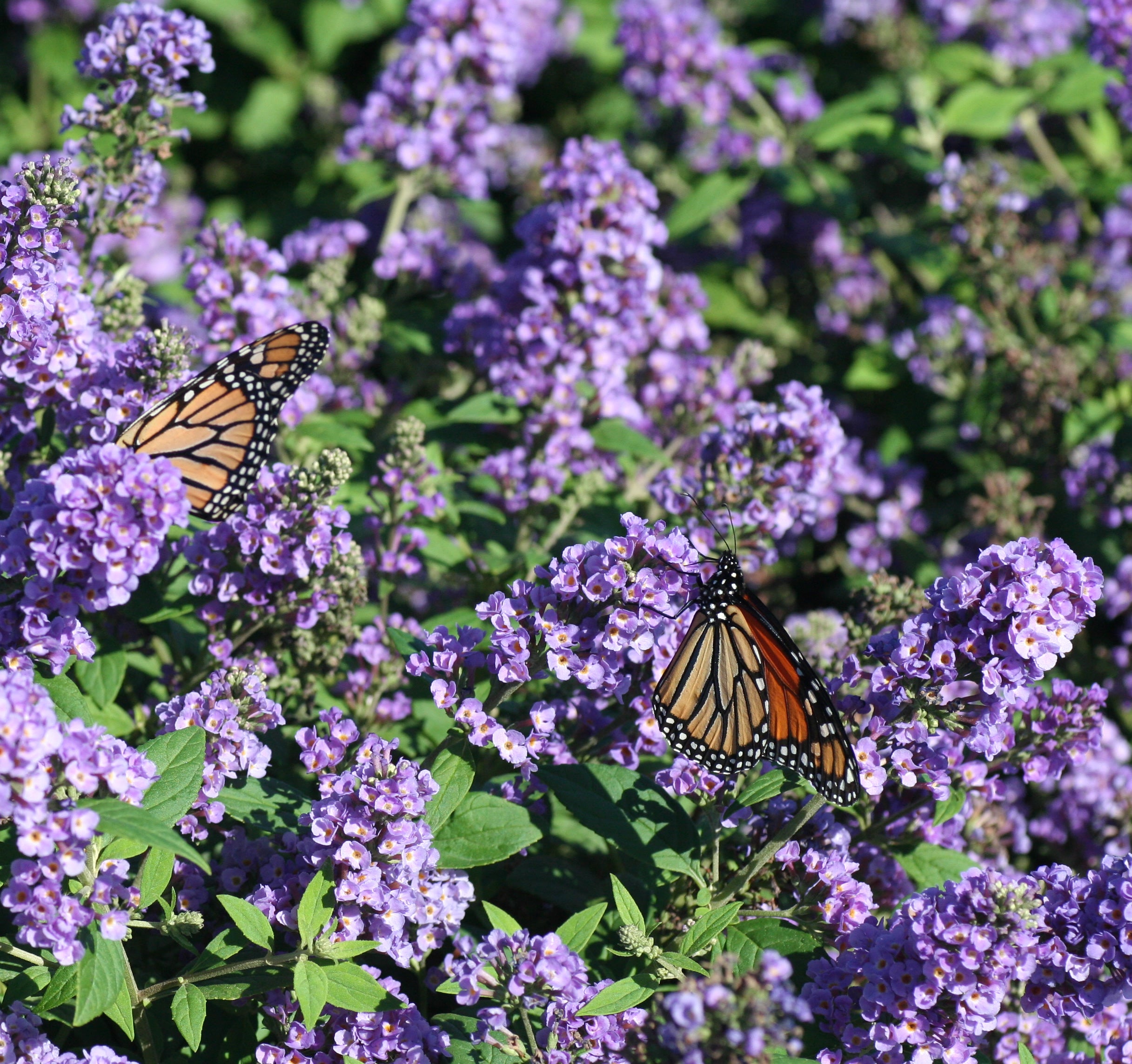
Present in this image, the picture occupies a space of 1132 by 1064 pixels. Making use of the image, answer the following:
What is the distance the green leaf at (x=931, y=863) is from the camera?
4297 millimetres

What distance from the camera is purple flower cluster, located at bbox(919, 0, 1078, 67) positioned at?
8.52 m

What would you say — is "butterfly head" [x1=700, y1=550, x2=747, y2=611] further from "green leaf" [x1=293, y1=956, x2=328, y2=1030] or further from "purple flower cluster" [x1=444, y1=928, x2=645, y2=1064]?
"green leaf" [x1=293, y1=956, x2=328, y2=1030]

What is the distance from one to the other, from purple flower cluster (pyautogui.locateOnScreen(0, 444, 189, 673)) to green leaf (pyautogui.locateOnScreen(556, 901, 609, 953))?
1726mm

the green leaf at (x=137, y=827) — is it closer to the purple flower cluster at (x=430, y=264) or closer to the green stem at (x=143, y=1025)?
the green stem at (x=143, y=1025)

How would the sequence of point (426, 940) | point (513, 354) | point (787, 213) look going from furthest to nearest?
point (787, 213) < point (513, 354) < point (426, 940)

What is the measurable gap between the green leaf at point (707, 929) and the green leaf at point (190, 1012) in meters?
1.51

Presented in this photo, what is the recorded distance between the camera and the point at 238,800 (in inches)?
148

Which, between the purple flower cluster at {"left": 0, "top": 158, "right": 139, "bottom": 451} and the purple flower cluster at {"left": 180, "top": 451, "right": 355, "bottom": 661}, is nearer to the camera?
the purple flower cluster at {"left": 0, "top": 158, "right": 139, "bottom": 451}

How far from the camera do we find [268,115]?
9.97 meters

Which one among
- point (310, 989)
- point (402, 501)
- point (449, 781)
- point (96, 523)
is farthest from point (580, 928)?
point (402, 501)

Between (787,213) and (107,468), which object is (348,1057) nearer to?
(107,468)

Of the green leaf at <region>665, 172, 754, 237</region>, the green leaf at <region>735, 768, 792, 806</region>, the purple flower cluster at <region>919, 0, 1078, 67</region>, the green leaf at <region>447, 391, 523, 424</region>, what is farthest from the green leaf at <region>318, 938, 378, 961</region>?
the purple flower cluster at <region>919, 0, 1078, 67</region>

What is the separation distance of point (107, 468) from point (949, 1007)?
3.05m

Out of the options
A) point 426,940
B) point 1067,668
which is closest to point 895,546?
point 1067,668
